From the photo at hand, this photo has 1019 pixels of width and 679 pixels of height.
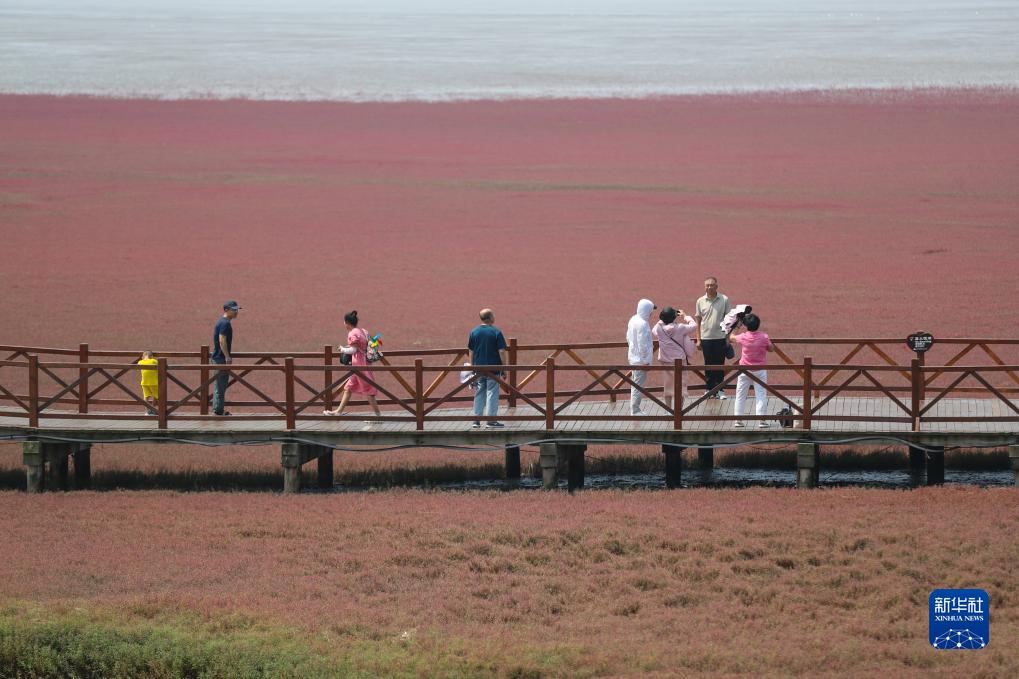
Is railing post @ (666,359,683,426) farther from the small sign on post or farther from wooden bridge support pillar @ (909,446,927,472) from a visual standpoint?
wooden bridge support pillar @ (909,446,927,472)

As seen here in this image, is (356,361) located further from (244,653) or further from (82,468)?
(244,653)

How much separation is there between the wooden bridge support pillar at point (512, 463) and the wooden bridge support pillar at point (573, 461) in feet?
4.03

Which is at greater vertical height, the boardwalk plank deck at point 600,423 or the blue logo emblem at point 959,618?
the boardwalk plank deck at point 600,423

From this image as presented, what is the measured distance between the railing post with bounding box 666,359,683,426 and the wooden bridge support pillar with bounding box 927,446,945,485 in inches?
128

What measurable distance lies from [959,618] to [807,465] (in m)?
4.93

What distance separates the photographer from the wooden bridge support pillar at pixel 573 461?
1936 centimetres

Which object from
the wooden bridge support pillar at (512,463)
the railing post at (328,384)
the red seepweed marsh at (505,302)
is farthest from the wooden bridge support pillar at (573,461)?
the railing post at (328,384)

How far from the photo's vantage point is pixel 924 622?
14.3 m

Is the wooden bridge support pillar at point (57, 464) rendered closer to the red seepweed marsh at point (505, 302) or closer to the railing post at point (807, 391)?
the red seepweed marsh at point (505, 302)

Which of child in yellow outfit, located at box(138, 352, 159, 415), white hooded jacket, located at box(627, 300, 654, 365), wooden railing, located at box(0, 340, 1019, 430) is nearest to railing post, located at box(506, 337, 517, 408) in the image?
wooden railing, located at box(0, 340, 1019, 430)

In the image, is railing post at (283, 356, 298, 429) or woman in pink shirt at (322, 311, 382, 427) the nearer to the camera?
railing post at (283, 356, 298, 429)

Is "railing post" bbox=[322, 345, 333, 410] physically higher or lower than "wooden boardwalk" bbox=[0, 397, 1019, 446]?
higher

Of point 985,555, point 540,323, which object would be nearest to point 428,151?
point 540,323

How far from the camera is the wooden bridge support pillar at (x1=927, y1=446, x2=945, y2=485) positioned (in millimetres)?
19141
